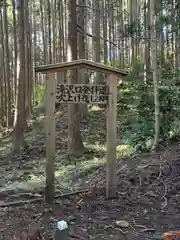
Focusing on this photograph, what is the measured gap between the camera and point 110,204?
214 inches

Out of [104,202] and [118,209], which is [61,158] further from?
[118,209]

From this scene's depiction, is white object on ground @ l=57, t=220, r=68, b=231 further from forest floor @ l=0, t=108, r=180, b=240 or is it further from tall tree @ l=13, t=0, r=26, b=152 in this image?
tall tree @ l=13, t=0, r=26, b=152

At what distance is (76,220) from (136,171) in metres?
1.99

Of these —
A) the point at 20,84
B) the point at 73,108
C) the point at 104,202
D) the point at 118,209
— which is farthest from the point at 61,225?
the point at 20,84

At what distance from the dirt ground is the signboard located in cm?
152

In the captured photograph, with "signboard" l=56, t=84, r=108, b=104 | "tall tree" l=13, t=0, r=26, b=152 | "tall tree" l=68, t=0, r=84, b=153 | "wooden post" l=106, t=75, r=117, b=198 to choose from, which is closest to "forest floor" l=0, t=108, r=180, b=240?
"wooden post" l=106, t=75, r=117, b=198

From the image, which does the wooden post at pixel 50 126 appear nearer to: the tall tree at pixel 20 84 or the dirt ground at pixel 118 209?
the dirt ground at pixel 118 209

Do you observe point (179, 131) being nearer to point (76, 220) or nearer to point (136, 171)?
point (136, 171)

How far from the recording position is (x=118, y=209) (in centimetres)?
530

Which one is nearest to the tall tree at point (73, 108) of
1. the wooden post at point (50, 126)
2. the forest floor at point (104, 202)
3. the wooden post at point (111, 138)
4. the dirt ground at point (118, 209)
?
the forest floor at point (104, 202)

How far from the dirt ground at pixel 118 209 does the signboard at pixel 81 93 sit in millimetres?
1519

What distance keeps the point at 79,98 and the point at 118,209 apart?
5.88 feet

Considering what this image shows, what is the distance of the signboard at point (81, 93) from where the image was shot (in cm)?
528

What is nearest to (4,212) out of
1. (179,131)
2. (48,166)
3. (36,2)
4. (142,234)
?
(48,166)
